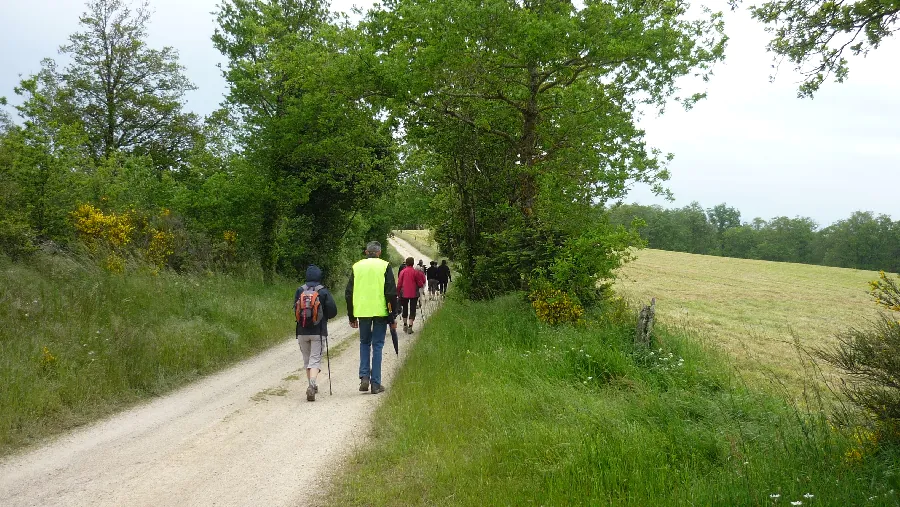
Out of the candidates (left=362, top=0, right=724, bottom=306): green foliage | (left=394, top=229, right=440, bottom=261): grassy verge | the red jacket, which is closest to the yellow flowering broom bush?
(left=362, top=0, right=724, bottom=306): green foliage

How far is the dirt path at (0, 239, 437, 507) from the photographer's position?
4902mm

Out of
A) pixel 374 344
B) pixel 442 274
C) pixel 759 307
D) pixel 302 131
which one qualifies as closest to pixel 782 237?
pixel 759 307

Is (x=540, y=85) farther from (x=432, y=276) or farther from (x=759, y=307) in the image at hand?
(x=759, y=307)

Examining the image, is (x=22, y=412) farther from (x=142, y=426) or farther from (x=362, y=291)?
(x=362, y=291)

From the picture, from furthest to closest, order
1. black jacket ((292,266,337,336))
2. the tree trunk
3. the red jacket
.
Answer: the tree trunk, the red jacket, black jacket ((292,266,337,336))

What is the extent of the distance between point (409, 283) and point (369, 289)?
627 cm

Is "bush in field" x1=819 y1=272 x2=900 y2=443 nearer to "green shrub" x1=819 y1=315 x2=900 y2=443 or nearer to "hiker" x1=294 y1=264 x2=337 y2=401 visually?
"green shrub" x1=819 y1=315 x2=900 y2=443

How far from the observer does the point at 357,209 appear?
24.6 metres

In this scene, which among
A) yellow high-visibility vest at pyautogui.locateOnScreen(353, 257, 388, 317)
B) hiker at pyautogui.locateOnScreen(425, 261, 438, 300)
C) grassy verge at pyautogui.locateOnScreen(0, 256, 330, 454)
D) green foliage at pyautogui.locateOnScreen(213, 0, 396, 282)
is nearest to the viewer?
grassy verge at pyautogui.locateOnScreen(0, 256, 330, 454)

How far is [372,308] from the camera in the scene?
341 inches

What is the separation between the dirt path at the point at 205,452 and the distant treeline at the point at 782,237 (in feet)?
239

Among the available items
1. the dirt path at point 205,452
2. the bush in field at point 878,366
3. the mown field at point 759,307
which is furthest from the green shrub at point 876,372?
the dirt path at point 205,452

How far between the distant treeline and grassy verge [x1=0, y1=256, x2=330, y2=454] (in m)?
69.6

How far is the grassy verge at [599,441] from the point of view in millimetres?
4016
